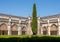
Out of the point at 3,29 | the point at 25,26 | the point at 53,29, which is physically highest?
the point at 25,26

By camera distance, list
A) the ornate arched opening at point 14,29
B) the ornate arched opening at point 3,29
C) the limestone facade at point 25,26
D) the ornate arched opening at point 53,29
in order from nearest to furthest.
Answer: the ornate arched opening at point 3,29
the limestone facade at point 25,26
the ornate arched opening at point 53,29
the ornate arched opening at point 14,29

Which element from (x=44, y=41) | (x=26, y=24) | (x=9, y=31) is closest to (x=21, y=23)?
(x=26, y=24)

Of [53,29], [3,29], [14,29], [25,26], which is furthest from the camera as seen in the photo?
[25,26]

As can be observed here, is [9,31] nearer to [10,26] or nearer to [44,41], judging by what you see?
[10,26]

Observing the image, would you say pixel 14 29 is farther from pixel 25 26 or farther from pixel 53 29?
pixel 53 29

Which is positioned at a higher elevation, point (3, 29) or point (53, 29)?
point (3, 29)

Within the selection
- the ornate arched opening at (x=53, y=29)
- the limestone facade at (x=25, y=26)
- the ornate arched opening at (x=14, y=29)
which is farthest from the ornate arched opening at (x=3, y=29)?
the ornate arched opening at (x=53, y=29)

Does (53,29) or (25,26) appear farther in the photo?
(25,26)

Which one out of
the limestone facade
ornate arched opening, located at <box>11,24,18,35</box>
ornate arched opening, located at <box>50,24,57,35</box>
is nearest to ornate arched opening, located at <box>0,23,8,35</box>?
the limestone facade

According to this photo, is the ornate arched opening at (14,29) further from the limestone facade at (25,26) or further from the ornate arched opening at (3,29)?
the ornate arched opening at (3,29)

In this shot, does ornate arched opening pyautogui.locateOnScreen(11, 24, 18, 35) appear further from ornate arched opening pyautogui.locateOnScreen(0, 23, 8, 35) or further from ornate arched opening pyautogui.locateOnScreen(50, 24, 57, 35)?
ornate arched opening pyautogui.locateOnScreen(50, 24, 57, 35)

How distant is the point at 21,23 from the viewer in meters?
54.9

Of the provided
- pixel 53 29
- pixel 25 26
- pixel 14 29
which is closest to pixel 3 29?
pixel 14 29

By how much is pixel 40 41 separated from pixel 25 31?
41.2 meters
